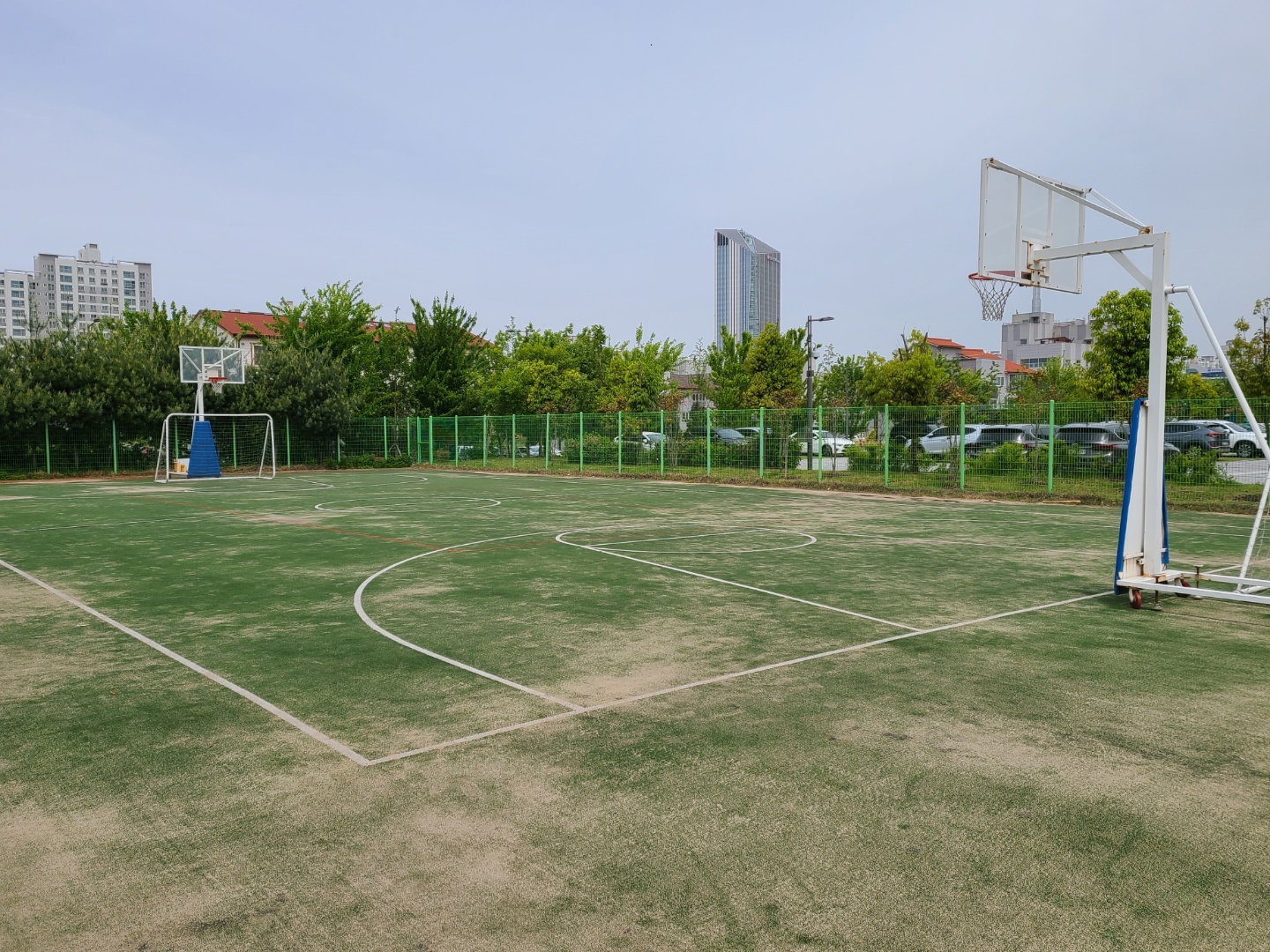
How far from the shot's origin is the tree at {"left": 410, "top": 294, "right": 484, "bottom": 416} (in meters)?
42.9

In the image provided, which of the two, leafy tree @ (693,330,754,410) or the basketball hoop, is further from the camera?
leafy tree @ (693,330,754,410)

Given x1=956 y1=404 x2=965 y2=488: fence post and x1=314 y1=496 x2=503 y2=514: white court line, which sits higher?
x1=956 y1=404 x2=965 y2=488: fence post

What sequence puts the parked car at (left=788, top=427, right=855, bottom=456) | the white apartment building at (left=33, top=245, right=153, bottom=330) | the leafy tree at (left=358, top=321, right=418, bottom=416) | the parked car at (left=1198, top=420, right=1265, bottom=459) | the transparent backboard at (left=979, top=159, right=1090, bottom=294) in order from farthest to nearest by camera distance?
the white apartment building at (left=33, top=245, right=153, bottom=330), the leafy tree at (left=358, top=321, right=418, bottom=416), the parked car at (left=788, top=427, right=855, bottom=456), the parked car at (left=1198, top=420, right=1265, bottom=459), the transparent backboard at (left=979, top=159, right=1090, bottom=294)

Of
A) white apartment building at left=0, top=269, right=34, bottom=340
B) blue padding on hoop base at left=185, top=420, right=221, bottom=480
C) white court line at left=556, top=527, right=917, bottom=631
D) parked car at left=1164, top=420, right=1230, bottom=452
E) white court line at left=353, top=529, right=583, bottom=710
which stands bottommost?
white court line at left=353, top=529, right=583, bottom=710

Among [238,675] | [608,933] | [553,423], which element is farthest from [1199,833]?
[553,423]

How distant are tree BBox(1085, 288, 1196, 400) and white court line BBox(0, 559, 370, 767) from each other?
2355 centimetres

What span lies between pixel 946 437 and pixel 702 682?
17708 mm

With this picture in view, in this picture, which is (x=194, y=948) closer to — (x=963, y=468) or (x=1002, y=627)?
(x=1002, y=627)

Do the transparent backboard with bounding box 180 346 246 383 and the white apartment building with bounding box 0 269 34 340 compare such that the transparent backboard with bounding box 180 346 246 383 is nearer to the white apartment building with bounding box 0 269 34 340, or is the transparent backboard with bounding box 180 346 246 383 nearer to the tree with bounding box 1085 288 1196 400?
the tree with bounding box 1085 288 1196 400

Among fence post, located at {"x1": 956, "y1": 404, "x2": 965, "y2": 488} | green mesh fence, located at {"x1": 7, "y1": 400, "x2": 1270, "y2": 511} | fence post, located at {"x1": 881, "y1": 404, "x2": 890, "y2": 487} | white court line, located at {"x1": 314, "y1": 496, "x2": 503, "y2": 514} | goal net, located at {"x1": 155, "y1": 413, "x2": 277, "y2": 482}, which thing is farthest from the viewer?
goal net, located at {"x1": 155, "y1": 413, "x2": 277, "y2": 482}

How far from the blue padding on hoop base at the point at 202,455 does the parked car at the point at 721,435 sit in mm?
14412

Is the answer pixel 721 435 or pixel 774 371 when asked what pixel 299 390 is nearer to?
pixel 721 435

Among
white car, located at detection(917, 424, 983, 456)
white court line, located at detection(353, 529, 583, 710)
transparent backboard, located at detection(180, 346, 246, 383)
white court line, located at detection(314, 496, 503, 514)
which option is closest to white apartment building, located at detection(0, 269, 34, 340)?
transparent backboard, located at detection(180, 346, 246, 383)

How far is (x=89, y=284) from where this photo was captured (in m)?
171
